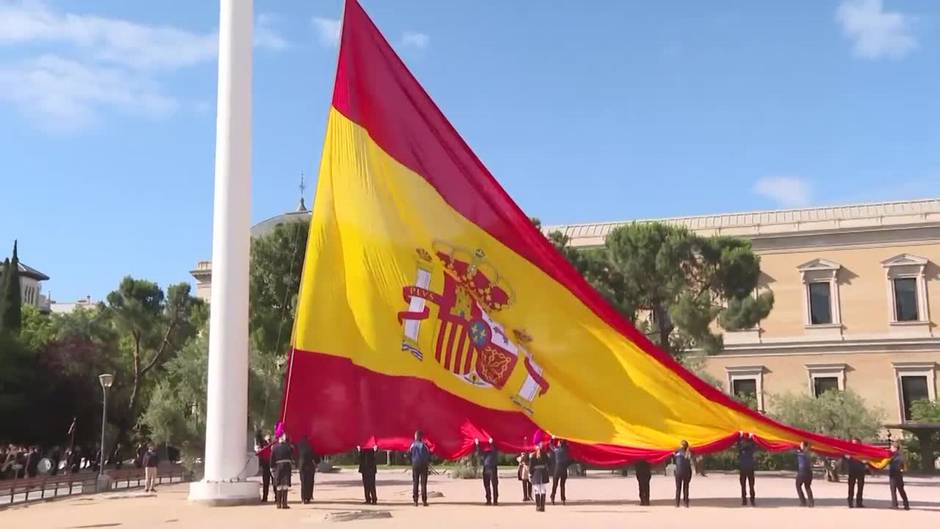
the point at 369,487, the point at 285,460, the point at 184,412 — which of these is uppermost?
the point at 184,412

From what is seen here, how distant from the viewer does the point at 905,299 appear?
48.8 meters

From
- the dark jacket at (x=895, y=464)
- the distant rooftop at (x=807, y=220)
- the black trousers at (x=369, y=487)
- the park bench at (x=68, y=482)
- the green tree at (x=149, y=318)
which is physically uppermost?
the distant rooftop at (x=807, y=220)

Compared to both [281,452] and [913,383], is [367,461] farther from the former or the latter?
[913,383]

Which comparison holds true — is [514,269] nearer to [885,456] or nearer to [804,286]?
[885,456]

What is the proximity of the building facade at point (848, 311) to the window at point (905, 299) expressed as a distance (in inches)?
2.2

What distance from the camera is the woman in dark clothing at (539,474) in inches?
608

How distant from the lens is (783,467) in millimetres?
39562

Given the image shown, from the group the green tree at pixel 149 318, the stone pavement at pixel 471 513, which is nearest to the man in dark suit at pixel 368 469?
the stone pavement at pixel 471 513

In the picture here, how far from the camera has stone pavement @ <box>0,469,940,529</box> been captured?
13.5 m

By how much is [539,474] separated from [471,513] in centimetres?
135

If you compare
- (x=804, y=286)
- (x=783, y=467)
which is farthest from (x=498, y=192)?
(x=804, y=286)

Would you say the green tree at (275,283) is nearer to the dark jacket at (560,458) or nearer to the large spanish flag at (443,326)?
the large spanish flag at (443,326)

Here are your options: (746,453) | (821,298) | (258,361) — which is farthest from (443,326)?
(821,298)

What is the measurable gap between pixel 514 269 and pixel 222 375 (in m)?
5.77
